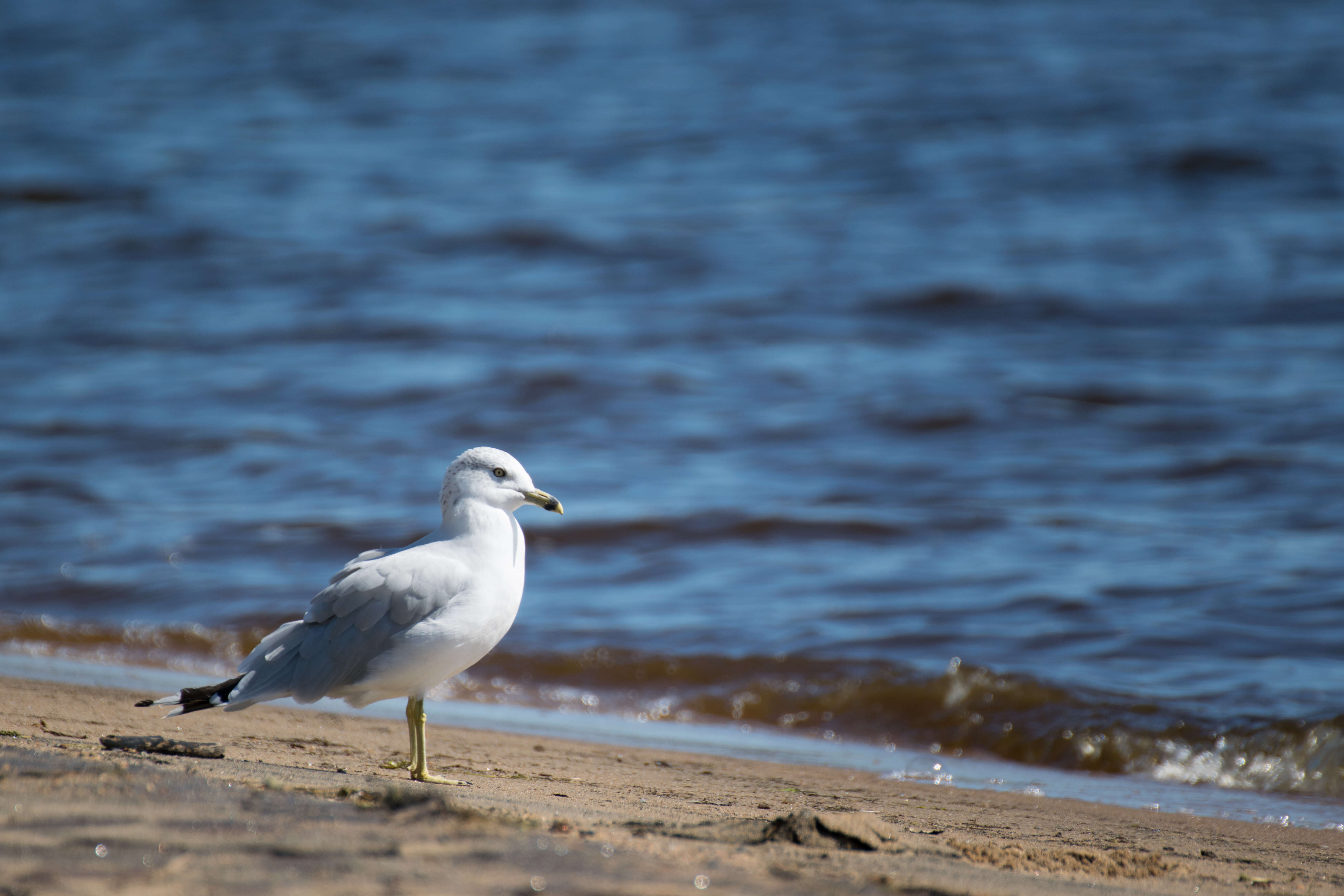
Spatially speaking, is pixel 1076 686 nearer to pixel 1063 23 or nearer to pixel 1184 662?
pixel 1184 662

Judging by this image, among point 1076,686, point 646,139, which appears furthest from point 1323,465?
point 646,139

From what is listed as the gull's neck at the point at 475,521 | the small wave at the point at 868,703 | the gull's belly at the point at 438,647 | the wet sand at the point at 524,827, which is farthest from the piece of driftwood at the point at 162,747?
the small wave at the point at 868,703

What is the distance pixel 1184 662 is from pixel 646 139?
1052 centimetres

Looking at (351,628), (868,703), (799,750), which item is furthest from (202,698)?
(868,703)

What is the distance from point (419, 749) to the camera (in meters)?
3.24

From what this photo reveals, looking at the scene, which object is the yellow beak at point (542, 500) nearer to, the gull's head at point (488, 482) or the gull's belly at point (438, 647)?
the gull's head at point (488, 482)

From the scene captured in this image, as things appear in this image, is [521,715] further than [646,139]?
No

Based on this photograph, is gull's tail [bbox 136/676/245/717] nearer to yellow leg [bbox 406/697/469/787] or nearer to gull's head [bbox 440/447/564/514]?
yellow leg [bbox 406/697/469/787]

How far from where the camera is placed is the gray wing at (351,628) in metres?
3.20

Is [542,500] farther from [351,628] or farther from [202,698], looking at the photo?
[202,698]

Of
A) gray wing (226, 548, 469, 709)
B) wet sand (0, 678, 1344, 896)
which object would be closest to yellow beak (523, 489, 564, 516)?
gray wing (226, 548, 469, 709)

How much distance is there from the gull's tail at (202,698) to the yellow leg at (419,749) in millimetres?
446

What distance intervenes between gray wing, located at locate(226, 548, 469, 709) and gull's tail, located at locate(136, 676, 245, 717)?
19mm

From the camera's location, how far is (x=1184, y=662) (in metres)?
4.99
